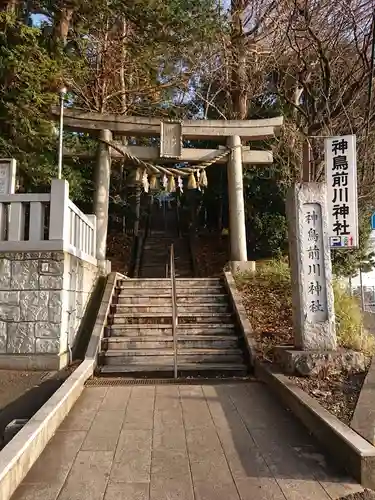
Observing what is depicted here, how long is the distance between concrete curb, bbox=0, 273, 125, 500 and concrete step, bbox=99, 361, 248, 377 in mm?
518

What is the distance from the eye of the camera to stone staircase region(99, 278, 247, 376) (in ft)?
24.1

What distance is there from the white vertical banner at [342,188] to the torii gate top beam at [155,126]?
5.21 metres

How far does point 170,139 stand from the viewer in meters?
12.1

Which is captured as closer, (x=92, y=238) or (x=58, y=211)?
(x=58, y=211)

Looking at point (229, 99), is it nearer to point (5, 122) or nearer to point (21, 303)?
point (5, 122)

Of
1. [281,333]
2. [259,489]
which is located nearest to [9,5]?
[281,333]

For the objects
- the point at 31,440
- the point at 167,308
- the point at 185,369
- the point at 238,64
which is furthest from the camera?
the point at 238,64

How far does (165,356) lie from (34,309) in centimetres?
240

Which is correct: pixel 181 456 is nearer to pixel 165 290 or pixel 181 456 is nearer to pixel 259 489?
pixel 259 489

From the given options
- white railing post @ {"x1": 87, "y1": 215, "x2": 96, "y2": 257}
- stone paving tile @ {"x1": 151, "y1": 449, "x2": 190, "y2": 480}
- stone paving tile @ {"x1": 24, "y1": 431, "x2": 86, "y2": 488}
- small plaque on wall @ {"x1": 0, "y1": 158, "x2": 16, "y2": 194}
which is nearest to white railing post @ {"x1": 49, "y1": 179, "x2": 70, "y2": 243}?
small plaque on wall @ {"x1": 0, "y1": 158, "x2": 16, "y2": 194}

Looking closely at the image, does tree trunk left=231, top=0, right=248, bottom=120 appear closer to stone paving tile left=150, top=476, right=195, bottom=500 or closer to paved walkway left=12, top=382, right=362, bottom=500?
paved walkway left=12, top=382, right=362, bottom=500

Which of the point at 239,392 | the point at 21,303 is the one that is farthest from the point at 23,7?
the point at 239,392

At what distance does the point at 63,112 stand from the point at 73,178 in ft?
8.60

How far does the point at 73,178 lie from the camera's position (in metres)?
13.6
